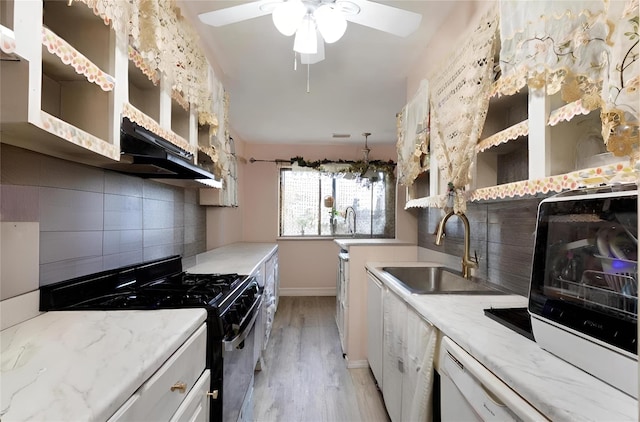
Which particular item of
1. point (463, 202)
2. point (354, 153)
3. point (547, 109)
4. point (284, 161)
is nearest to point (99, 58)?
point (547, 109)

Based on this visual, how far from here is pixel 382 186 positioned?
203 inches

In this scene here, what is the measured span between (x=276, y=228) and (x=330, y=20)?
3.84 metres

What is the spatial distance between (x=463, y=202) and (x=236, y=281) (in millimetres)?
1276

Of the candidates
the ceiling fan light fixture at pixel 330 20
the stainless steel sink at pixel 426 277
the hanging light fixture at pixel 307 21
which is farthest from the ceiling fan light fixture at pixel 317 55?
the stainless steel sink at pixel 426 277

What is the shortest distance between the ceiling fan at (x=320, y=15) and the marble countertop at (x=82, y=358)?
134 cm

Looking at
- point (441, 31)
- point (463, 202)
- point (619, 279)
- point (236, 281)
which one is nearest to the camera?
point (619, 279)

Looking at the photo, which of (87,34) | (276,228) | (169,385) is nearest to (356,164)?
(276,228)

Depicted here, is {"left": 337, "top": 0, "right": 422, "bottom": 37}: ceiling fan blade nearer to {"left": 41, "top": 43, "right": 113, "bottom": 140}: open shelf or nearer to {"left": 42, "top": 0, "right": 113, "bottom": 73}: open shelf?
{"left": 42, "top": 0, "right": 113, "bottom": 73}: open shelf

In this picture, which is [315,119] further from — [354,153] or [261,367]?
[261,367]

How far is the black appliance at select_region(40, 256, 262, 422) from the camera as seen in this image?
1.13 meters

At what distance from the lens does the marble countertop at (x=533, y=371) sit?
0.58m

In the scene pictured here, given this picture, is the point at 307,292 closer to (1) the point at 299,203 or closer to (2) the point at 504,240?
(1) the point at 299,203

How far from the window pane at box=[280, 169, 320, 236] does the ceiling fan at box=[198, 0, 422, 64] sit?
3591 mm

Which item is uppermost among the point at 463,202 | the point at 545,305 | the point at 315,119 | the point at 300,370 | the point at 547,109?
the point at 315,119
